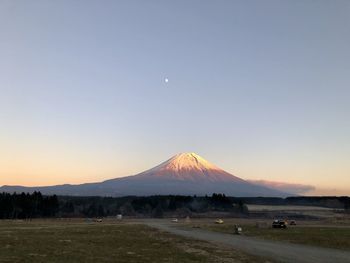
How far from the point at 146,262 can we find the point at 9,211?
569ft

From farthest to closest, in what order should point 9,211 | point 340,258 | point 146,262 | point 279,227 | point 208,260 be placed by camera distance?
point 9,211
point 279,227
point 340,258
point 208,260
point 146,262

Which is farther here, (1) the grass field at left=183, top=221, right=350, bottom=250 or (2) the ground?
(2) the ground

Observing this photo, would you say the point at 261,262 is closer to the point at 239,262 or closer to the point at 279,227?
the point at 239,262

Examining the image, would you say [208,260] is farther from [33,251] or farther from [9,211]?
[9,211]

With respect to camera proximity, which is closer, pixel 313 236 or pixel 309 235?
pixel 313 236

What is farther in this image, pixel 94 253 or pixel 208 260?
pixel 94 253

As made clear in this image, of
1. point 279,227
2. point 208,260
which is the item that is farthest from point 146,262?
point 279,227

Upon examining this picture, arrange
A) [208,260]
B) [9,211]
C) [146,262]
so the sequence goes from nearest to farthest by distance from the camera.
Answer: [146,262], [208,260], [9,211]

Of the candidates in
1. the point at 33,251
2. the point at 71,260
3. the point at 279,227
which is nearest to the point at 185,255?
the point at 71,260

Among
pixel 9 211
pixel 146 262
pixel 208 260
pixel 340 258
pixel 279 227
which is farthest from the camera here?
pixel 9 211

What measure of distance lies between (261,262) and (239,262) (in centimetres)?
134

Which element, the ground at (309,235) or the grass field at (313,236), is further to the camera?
the ground at (309,235)

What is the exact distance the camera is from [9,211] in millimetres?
190875

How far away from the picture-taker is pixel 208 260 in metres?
32.2
